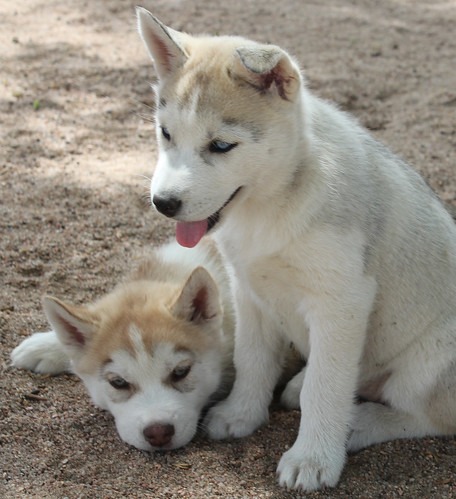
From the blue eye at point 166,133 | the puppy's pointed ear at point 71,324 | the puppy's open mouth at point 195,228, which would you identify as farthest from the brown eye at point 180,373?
the blue eye at point 166,133

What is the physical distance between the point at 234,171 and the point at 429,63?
5.79 m

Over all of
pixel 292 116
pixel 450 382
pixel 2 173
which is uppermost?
pixel 292 116

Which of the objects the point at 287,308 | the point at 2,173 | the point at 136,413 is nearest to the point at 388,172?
the point at 287,308

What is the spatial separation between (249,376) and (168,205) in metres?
1.30

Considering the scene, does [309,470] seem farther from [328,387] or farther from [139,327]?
[139,327]

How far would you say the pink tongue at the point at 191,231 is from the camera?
153 inches

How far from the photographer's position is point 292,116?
3891 mm

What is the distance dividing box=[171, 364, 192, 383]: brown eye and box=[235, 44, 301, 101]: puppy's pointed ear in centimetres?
146

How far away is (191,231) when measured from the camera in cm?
390

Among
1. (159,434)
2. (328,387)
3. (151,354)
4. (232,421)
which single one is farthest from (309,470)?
(151,354)

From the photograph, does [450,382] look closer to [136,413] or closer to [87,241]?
[136,413]

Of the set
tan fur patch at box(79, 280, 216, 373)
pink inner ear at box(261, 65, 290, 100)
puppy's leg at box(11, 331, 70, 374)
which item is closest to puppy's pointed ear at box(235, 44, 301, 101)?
pink inner ear at box(261, 65, 290, 100)

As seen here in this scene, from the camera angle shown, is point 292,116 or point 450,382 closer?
point 292,116

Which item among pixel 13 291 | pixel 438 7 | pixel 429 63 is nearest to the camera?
pixel 13 291
